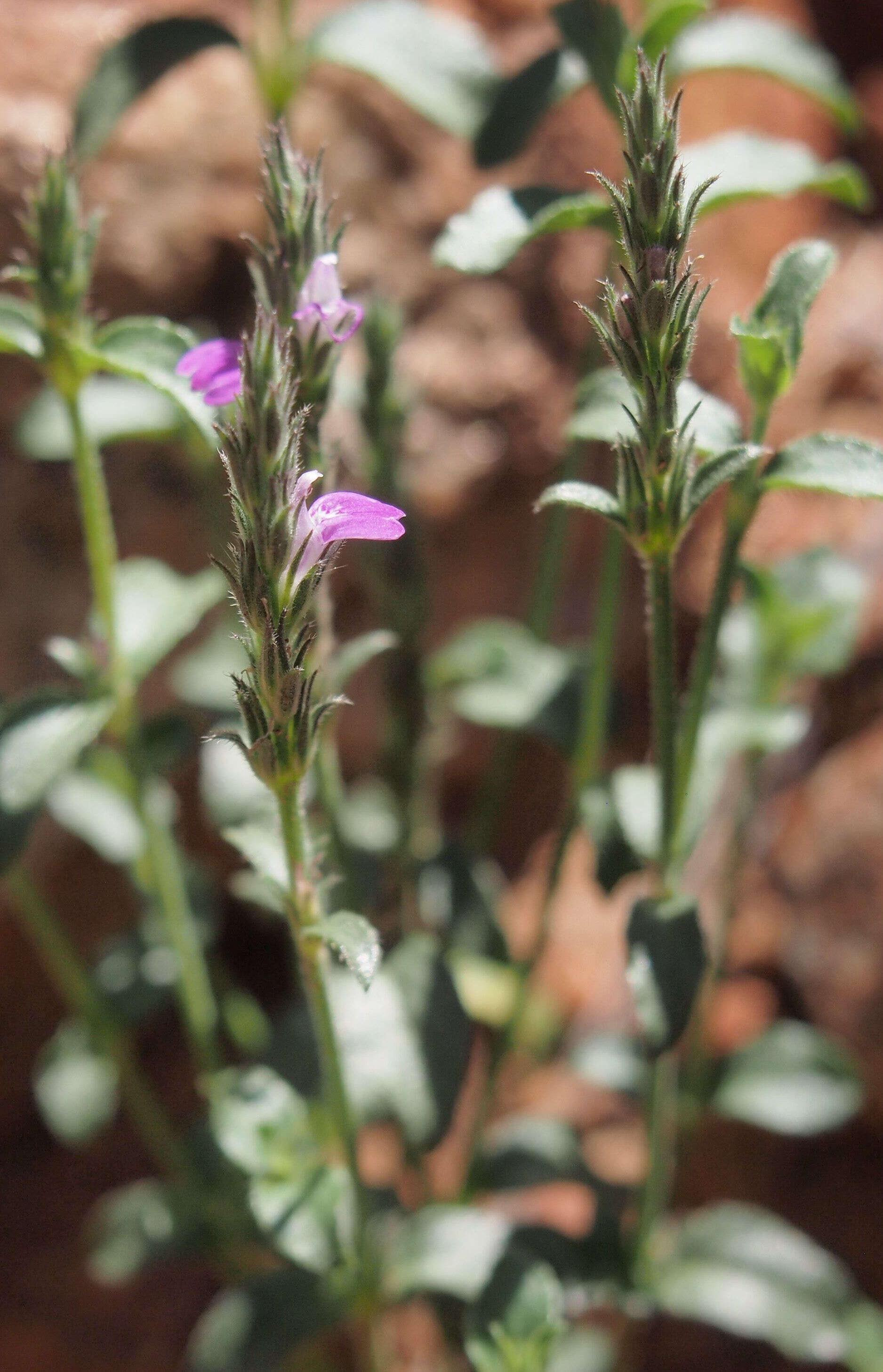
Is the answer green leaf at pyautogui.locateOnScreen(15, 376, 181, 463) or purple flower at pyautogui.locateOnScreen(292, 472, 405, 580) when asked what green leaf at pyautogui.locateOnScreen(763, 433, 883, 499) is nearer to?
purple flower at pyautogui.locateOnScreen(292, 472, 405, 580)

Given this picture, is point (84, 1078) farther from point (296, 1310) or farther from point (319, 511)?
point (319, 511)

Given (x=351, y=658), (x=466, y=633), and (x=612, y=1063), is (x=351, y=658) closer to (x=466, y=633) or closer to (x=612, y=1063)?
(x=466, y=633)

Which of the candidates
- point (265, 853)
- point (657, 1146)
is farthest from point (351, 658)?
point (657, 1146)

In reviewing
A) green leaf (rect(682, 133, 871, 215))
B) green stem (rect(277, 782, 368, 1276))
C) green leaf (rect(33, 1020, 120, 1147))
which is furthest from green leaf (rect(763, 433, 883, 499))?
green leaf (rect(33, 1020, 120, 1147))

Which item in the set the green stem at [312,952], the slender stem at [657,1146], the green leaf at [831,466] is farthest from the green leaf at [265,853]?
the green leaf at [831,466]

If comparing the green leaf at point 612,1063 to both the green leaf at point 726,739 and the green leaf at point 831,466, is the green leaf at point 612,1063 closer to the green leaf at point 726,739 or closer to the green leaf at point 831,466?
the green leaf at point 726,739
